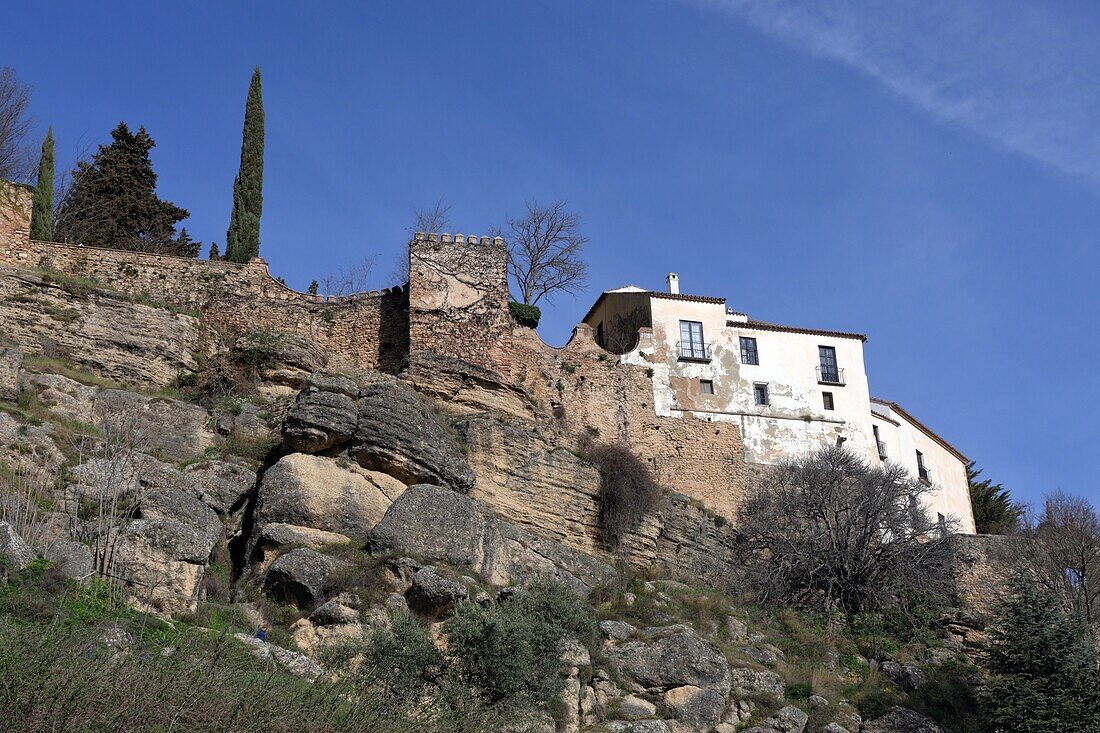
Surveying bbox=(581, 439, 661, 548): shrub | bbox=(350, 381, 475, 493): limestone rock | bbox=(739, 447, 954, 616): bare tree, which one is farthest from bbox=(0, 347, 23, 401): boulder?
bbox=(739, 447, 954, 616): bare tree

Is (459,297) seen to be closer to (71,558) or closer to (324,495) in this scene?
(324,495)

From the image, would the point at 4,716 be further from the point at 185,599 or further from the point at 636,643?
the point at 636,643

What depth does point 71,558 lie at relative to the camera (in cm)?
1811

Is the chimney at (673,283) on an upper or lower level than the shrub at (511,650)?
upper

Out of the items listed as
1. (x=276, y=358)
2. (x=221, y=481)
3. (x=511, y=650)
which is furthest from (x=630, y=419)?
(x=511, y=650)

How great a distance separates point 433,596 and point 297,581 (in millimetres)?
2521

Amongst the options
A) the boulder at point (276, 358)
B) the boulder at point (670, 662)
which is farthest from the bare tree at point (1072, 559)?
the boulder at point (276, 358)

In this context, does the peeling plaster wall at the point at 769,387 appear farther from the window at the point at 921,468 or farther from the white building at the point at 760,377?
the window at the point at 921,468

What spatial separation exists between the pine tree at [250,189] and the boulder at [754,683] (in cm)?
1828

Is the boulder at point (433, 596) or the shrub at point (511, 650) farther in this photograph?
the boulder at point (433, 596)

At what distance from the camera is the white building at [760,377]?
36.8m

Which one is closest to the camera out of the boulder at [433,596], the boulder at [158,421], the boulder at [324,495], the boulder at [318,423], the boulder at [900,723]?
the boulder at [433,596]

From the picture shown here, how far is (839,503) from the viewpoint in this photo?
3281cm

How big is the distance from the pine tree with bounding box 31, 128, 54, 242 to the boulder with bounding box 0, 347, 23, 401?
680cm
